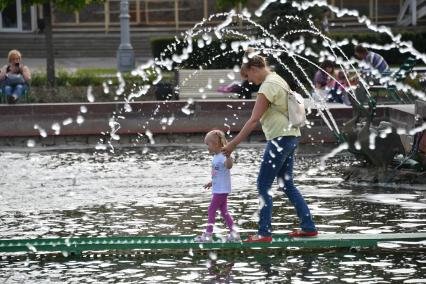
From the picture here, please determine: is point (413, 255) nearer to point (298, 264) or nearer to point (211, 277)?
point (298, 264)

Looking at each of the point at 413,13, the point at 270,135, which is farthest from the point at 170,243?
the point at 413,13

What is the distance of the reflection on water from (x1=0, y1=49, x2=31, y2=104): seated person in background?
3470mm

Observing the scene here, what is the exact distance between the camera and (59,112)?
21.8 metres

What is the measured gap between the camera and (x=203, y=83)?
26562 mm

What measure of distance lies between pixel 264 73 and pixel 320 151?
881cm

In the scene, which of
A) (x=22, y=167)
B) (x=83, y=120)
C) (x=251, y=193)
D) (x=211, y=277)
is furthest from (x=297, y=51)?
(x=211, y=277)

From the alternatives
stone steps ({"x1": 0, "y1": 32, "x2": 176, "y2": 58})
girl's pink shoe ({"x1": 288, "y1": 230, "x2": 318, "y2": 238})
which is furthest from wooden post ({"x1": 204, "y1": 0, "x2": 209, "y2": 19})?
girl's pink shoe ({"x1": 288, "y1": 230, "x2": 318, "y2": 238})

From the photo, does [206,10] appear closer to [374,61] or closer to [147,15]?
[147,15]

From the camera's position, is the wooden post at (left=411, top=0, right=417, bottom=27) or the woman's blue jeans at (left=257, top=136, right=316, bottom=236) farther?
the wooden post at (left=411, top=0, right=417, bottom=27)

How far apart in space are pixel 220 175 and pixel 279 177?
0.51 meters

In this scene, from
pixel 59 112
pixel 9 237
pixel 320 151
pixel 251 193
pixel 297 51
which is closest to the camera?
pixel 9 237

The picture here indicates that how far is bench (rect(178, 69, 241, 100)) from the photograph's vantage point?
1011 inches

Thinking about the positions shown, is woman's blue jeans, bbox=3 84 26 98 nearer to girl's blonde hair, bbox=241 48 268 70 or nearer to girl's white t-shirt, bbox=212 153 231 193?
girl's white t-shirt, bbox=212 153 231 193

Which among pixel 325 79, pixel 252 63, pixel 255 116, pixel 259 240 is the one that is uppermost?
pixel 252 63
